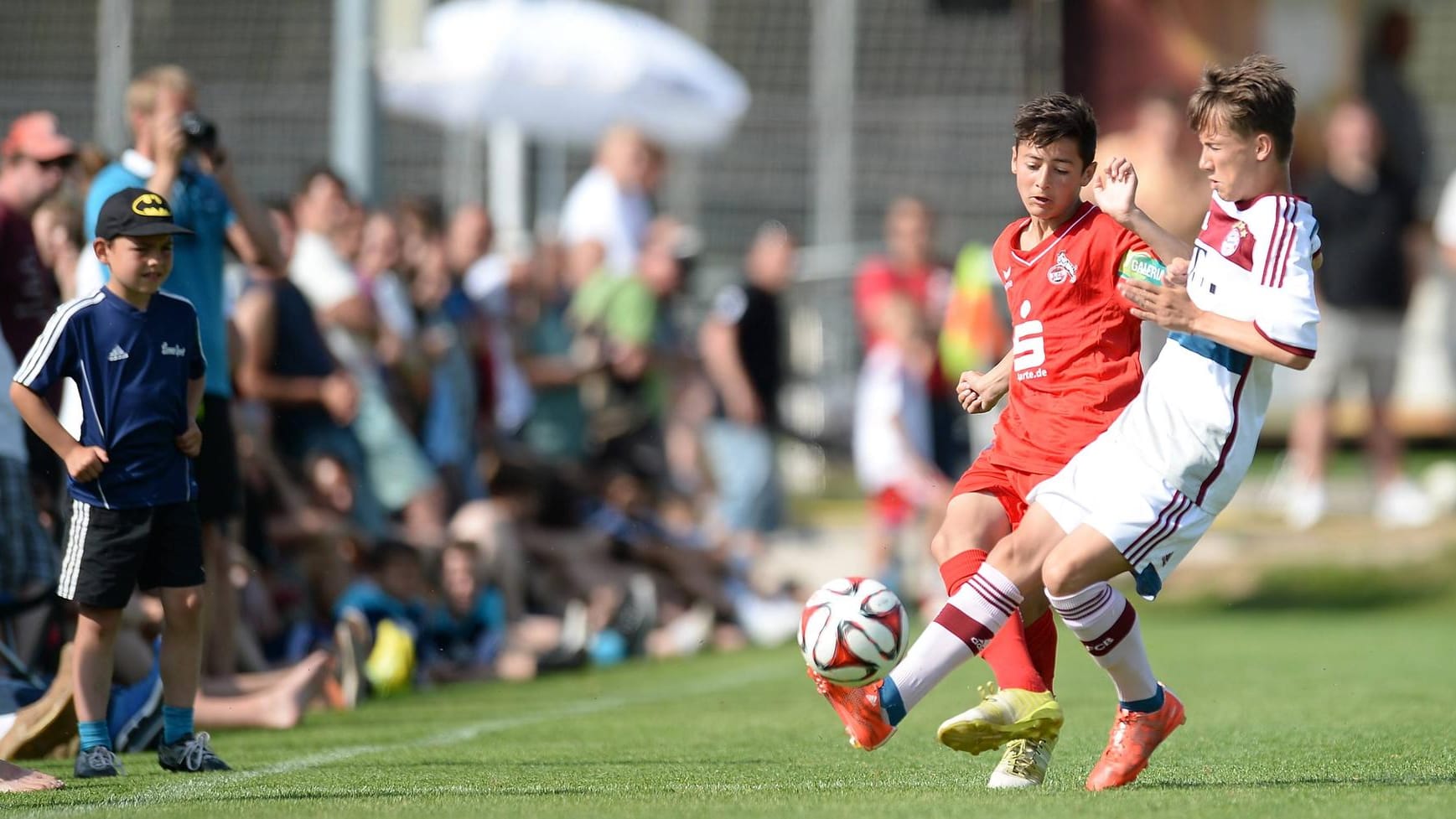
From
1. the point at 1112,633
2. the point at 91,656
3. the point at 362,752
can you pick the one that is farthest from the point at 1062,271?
the point at 91,656

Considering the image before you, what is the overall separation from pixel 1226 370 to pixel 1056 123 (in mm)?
Answer: 824

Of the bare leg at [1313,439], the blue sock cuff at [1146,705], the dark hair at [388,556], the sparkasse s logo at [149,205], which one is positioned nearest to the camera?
the blue sock cuff at [1146,705]

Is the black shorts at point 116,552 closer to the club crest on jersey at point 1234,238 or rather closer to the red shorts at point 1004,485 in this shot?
the red shorts at point 1004,485

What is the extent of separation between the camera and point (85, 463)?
6.05 metres

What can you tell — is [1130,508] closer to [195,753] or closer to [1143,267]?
[1143,267]

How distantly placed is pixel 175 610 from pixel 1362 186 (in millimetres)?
11723

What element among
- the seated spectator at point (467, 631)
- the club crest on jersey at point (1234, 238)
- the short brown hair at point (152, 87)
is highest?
the short brown hair at point (152, 87)

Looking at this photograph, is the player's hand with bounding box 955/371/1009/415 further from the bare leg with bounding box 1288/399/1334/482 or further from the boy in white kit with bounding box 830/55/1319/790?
the bare leg with bounding box 1288/399/1334/482

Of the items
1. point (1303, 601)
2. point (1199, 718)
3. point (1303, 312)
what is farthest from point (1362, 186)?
point (1303, 312)

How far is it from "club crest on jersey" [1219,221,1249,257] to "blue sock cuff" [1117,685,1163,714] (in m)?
1.26

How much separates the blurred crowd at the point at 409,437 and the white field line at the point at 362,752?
2.44 feet

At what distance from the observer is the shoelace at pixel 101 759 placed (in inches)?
243

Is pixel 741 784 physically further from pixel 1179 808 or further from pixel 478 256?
pixel 478 256

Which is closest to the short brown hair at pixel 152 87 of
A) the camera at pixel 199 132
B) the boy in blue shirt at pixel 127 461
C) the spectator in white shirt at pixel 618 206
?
the camera at pixel 199 132
